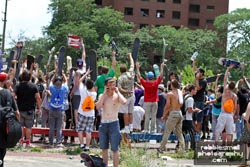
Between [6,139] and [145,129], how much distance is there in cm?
739

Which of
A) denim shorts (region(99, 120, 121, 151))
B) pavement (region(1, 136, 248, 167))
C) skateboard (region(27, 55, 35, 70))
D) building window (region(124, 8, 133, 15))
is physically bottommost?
pavement (region(1, 136, 248, 167))

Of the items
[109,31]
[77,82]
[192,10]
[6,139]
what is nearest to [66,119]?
[77,82]

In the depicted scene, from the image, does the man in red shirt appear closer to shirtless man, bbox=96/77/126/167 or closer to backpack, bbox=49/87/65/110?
backpack, bbox=49/87/65/110

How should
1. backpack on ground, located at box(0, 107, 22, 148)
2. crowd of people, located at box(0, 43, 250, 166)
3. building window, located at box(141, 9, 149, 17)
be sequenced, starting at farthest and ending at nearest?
building window, located at box(141, 9, 149, 17), crowd of people, located at box(0, 43, 250, 166), backpack on ground, located at box(0, 107, 22, 148)

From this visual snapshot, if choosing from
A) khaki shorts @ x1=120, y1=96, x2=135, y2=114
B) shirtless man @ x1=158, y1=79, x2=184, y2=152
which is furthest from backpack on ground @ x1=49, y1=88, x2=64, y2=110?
shirtless man @ x1=158, y1=79, x2=184, y2=152

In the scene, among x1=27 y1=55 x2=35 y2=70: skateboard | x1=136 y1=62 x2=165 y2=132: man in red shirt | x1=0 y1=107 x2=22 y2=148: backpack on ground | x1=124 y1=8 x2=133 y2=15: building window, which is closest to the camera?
x1=0 y1=107 x2=22 y2=148: backpack on ground

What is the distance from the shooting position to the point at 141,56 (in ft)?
267

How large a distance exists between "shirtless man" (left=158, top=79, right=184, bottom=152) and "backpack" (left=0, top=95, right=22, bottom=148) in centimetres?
529

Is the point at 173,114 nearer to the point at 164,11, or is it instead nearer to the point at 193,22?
the point at 164,11

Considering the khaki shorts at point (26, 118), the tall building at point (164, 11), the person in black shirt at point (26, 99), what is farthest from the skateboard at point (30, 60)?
the tall building at point (164, 11)

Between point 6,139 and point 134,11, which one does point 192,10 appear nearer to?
point 134,11

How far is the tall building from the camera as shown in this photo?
96312mm

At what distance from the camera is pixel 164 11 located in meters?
A: 98.6

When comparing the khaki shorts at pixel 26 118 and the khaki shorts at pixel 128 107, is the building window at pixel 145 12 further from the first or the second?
the khaki shorts at pixel 26 118
